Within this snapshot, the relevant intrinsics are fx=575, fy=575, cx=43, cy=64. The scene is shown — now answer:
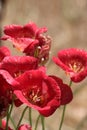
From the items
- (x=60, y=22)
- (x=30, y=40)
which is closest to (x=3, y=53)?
(x=30, y=40)

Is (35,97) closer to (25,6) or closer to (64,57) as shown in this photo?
(64,57)

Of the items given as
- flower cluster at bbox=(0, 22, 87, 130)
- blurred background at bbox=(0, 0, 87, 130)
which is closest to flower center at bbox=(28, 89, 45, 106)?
flower cluster at bbox=(0, 22, 87, 130)

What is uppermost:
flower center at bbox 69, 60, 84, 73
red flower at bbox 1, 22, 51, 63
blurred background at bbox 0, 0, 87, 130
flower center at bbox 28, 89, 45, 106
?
red flower at bbox 1, 22, 51, 63

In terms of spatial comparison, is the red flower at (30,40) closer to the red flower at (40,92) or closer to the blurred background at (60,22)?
the red flower at (40,92)

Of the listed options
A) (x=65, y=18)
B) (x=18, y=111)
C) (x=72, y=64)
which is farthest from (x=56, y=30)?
(x=72, y=64)

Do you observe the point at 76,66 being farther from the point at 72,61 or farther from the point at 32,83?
the point at 32,83

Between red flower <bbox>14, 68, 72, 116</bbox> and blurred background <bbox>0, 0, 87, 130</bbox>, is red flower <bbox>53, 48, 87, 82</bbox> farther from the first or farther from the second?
blurred background <bbox>0, 0, 87, 130</bbox>

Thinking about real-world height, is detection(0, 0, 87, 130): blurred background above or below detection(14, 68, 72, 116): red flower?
below

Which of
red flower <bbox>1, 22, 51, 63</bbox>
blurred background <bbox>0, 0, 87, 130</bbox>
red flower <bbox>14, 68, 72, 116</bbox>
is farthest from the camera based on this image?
blurred background <bbox>0, 0, 87, 130</bbox>

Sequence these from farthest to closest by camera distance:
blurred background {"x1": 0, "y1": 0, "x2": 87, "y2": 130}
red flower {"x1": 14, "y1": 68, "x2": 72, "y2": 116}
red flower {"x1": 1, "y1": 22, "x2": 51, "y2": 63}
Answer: blurred background {"x1": 0, "y1": 0, "x2": 87, "y2": 130}
red flower {"x1": 1, "y1": 22, "x2": 51, "y2": 63}
red flower {"x1": 14, "y1": 68, "x2": 72, "y2": 116}
